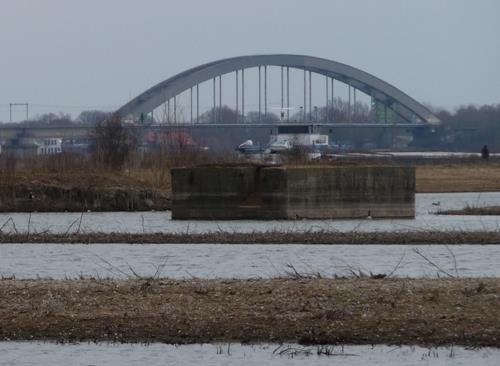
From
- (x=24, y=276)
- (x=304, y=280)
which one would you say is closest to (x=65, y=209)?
(x=24, y=276)

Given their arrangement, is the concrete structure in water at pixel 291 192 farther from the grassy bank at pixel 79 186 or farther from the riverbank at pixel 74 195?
the riverbank at pixel 74 195

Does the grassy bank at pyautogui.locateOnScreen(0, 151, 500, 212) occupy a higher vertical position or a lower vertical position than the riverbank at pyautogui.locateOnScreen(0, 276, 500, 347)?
lower

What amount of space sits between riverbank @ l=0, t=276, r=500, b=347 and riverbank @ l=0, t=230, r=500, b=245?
14.2 metres

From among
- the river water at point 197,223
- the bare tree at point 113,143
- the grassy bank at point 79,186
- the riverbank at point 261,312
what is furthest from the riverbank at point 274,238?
the bare tree at point 113,143

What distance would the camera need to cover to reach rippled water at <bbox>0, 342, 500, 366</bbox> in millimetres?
15016

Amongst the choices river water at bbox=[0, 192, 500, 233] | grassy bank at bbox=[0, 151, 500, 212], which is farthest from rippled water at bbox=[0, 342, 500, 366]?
grassy bank at bbox=[0, 151, 500, 212]

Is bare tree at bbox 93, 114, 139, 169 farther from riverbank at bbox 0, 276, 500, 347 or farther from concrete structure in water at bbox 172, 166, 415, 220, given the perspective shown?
riverbank at bbox 0, 276, 500, 347

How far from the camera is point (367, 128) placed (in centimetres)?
18738

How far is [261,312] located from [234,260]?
11.5m

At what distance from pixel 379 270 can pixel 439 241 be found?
27.8ft

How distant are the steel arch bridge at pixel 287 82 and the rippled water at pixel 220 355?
147 m

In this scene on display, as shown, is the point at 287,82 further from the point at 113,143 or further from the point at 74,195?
the point at 74,195

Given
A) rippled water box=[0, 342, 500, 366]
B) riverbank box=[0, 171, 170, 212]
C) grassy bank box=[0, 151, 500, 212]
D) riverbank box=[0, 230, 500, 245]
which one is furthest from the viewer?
grassy bank box=[0, 151, 500, 212]

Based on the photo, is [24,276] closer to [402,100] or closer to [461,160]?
[461,160]
